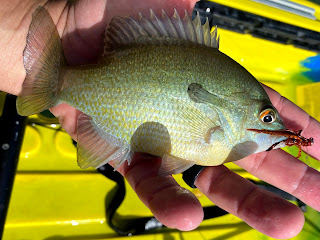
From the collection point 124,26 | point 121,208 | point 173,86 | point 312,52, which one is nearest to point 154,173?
point 173,86

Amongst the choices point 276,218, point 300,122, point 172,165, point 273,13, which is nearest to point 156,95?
point 172,165

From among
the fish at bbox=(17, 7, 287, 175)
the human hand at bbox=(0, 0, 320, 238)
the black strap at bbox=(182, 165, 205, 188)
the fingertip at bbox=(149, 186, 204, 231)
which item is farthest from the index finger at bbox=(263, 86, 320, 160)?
the fingertip at bbox=(149, 186, 204, 231)

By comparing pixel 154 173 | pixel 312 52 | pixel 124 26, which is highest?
pixel 312 52

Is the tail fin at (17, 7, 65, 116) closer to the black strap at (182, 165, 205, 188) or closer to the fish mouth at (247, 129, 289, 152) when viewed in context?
the black strap at (182, 165, 205, 188)

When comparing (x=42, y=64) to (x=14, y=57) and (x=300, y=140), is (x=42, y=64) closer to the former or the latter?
(x=14, y=57)

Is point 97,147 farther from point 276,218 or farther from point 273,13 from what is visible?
point 273,13

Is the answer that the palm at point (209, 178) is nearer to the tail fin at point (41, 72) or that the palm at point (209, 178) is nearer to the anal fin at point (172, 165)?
the anal fin at point (172, 165)
